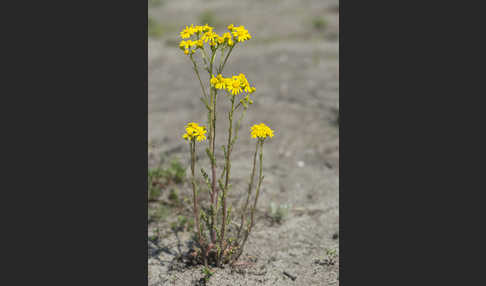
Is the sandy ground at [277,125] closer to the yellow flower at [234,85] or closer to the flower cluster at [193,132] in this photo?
the flower cluster at [193,132]

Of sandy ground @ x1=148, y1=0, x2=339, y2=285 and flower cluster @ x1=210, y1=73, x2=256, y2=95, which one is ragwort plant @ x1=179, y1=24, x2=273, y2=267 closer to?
flower cluster @ x1=210, y1=73, x2=256, y2=95

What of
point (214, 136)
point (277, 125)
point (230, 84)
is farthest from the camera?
point (277, 125)

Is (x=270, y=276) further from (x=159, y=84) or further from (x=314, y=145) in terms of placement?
(x=159, y=84)

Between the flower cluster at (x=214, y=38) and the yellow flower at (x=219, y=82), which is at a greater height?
the flower cluster at (x=214, y=38)

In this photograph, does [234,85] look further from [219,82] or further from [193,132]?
[193,132]

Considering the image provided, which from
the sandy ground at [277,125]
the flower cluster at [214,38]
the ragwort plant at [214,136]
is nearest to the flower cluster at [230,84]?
the ragwort plant at [214,136]

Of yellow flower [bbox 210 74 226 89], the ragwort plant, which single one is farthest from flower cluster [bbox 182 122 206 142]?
yellow flower [bbox 210 74 226 89]

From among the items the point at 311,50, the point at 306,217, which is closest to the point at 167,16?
the point at 311,50

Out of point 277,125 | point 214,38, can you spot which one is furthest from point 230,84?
point 277,125
